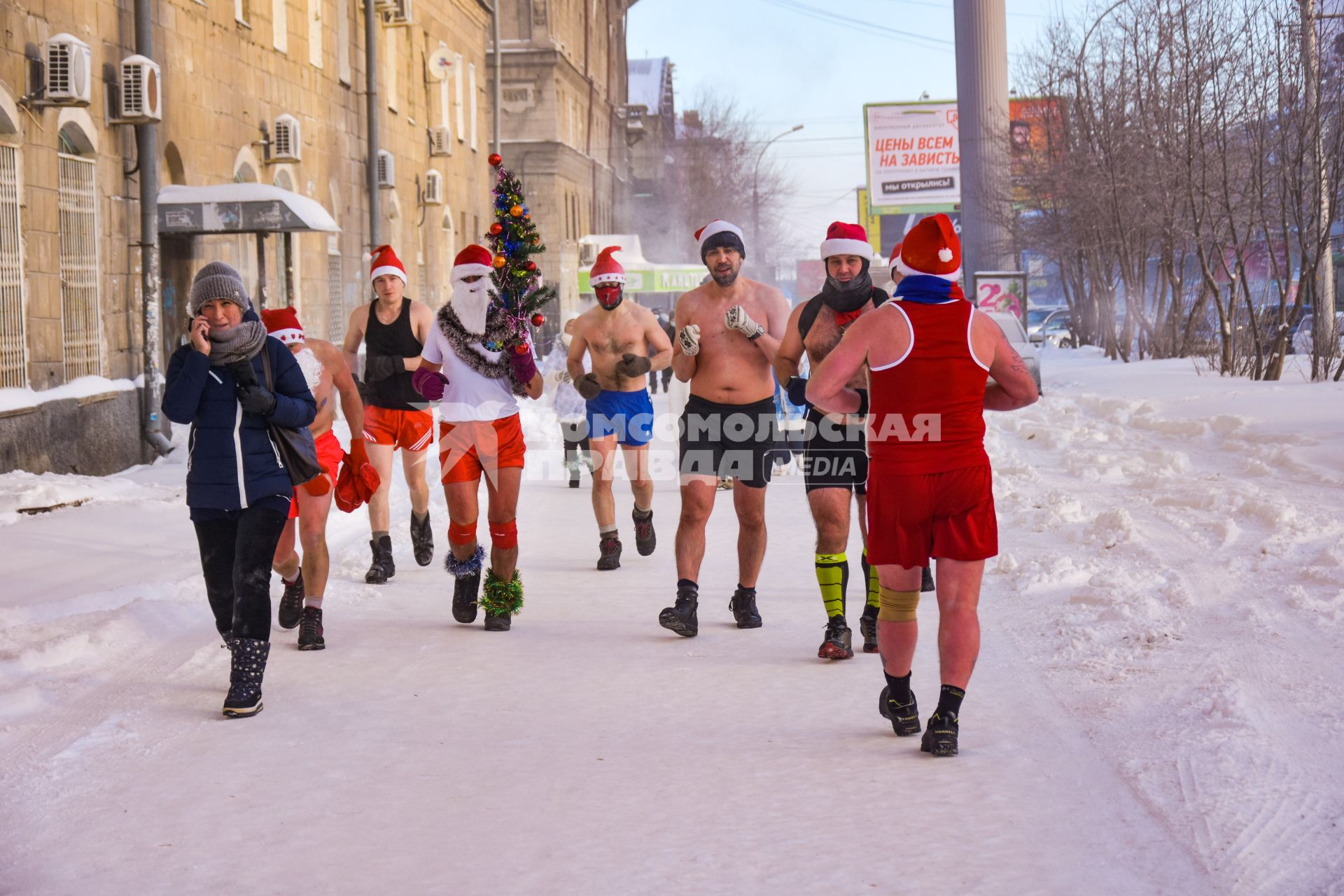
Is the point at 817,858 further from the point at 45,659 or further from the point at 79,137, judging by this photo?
the point at 79,137

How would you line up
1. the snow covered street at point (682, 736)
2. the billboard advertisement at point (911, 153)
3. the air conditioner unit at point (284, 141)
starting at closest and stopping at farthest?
the snow covered street at point (682, 736), the air conditioner unit at point (284, 141), the billboard advertisement at point (911, 153)

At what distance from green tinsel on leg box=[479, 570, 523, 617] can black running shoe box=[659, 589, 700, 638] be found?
789 mm

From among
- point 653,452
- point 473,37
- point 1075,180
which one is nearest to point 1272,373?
point 653,452

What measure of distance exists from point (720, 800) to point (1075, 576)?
428 centimetres

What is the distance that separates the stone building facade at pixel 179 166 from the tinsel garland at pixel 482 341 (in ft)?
23.0

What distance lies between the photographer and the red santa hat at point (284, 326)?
7.40 meters

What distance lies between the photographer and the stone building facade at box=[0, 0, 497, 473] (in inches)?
562

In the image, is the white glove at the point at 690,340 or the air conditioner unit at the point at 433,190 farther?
the air conditioner unit at the point at 433,190

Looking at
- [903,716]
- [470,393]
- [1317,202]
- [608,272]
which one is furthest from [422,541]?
[1317,202]

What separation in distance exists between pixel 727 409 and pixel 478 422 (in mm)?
1215

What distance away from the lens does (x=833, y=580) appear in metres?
6.93

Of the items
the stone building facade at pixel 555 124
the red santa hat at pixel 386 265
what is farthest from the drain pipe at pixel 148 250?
the stone building facade at pixel 555 124

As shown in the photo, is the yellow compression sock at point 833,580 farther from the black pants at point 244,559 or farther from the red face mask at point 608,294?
the red face mask at point 608,294

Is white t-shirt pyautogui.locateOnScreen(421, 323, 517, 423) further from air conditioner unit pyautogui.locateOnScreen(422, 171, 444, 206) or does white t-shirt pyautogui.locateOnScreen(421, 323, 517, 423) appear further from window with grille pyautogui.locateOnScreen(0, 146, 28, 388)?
air conditioner unit pyautogui.locateOnScreen(422, 171, 444, 206)
